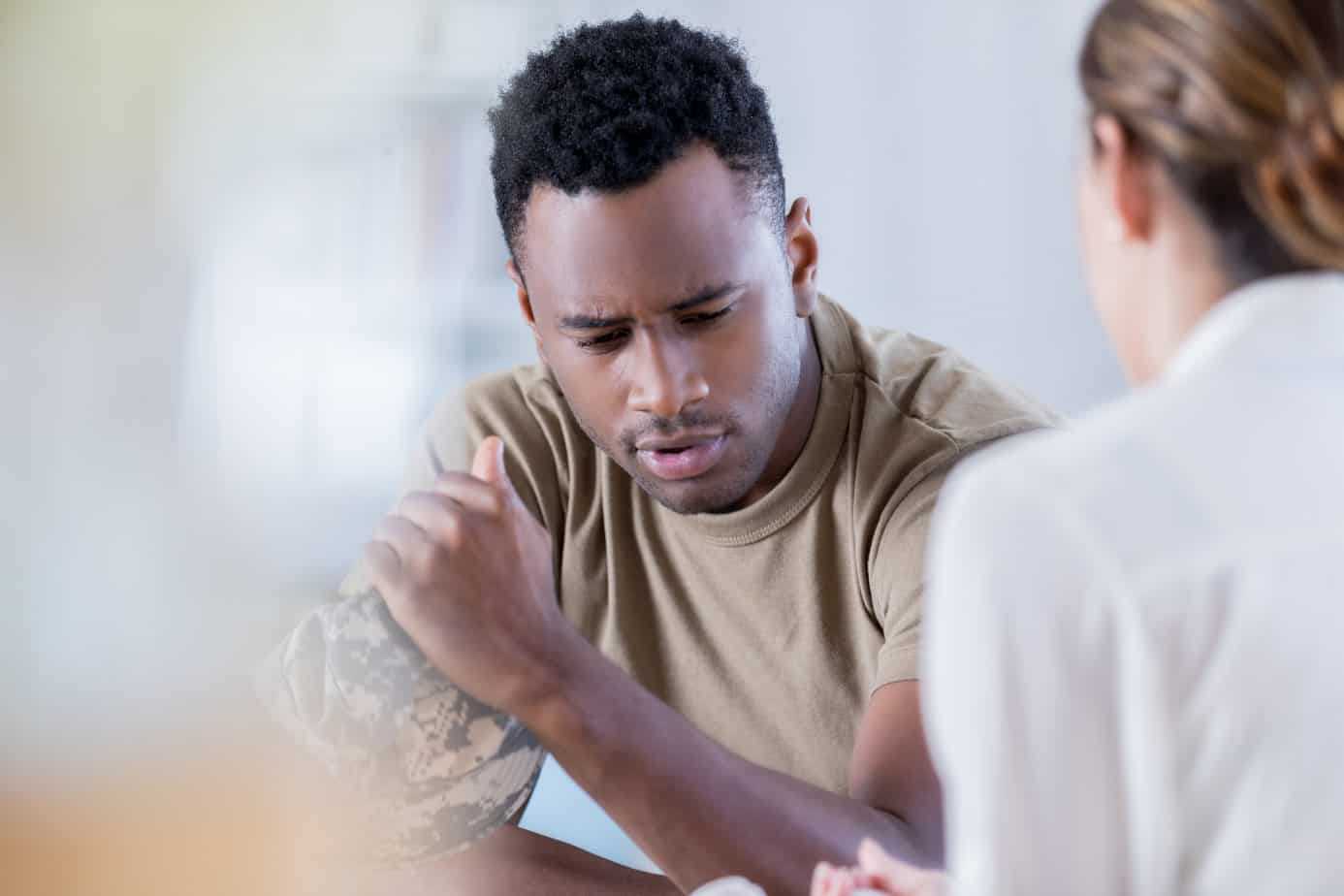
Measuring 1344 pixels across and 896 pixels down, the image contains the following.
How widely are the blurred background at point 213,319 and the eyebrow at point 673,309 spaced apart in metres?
0.24

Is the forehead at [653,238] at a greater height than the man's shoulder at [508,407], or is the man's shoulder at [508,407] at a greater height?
the forehead at [653,238]

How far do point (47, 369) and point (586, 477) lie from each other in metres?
0.50

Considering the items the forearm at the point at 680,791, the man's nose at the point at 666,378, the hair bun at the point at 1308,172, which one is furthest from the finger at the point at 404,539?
→ the hair bun at the point at 1308,172

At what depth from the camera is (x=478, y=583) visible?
801 mm

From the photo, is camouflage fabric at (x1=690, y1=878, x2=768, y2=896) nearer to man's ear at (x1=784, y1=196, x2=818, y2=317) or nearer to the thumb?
the thumb

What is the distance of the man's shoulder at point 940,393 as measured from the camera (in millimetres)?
1092

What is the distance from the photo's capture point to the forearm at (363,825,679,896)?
1.08 m

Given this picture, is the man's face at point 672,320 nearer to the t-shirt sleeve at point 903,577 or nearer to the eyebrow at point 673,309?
the eyebrow at point 673,309

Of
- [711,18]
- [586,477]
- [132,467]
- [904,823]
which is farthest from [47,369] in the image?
[711,18]

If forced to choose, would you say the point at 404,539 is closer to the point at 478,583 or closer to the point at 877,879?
the point at 478,583

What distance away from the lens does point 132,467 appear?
0.91 meters

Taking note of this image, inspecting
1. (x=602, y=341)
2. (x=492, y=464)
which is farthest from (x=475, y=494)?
(x=602, y=341)

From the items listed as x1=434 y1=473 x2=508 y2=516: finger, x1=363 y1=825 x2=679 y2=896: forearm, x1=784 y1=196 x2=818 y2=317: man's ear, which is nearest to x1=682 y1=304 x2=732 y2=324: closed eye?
x1=784 y1=196 x2=818 y2=317: man's ear

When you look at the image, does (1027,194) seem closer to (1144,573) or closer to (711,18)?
(711,18)
